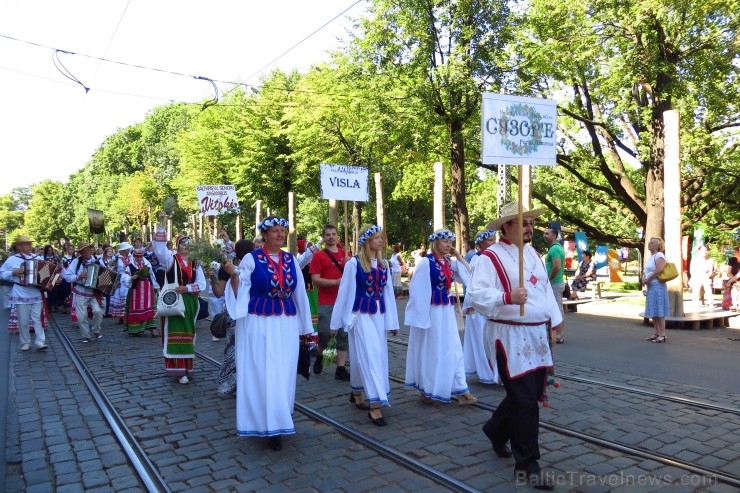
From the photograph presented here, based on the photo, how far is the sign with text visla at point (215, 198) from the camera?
16.8 metres

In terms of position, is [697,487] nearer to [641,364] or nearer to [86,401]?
[641,364]

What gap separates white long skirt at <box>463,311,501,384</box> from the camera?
774 centimetres

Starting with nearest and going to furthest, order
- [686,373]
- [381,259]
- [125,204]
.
A: [381,259]
[686,373]
[125,204]

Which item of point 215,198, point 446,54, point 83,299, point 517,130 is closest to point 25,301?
point 83,299

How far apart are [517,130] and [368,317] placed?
2416 mm

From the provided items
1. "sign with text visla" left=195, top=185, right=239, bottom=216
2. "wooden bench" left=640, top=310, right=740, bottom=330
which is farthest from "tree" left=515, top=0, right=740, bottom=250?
"sign with text visla" left=195, top=185, right=239, bottom=216

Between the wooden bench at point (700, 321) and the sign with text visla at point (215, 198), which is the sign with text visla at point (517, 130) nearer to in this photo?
the wooden bench at point (700, 321)

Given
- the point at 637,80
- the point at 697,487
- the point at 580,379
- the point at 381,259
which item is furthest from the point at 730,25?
the point at 697,487

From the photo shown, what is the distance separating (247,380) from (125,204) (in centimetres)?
5894

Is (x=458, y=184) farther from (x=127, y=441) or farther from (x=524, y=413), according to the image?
(x=524, y=413)

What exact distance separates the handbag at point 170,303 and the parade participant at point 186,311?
0.07 m

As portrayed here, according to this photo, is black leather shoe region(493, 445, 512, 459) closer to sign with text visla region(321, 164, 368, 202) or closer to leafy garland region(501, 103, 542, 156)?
leafy garland region(501, 103, 542, 156)

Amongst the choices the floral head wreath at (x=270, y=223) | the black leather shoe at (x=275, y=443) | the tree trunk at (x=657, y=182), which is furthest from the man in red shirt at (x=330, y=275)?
the tree trunk at (x=657, y=182)

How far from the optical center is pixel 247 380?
538 centimetres
